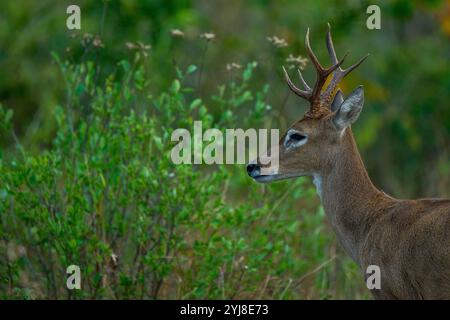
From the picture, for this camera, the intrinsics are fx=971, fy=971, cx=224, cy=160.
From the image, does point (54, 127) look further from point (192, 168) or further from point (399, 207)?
point (399, 207)

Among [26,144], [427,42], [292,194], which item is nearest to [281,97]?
[427,42]

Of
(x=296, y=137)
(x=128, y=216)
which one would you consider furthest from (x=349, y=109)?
(x=128, y=216)

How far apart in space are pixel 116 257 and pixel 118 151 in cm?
87

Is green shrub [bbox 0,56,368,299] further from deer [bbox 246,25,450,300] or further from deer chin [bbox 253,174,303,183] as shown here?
deer [bbox 246,25,450,300]

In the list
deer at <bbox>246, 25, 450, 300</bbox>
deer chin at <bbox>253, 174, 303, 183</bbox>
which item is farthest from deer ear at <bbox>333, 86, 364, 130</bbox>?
deer chin at <bbox>253, 174, 303, 183</bbox>

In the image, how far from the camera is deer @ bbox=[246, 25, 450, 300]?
6.41 m

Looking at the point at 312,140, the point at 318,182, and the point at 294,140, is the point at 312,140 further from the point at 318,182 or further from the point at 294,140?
the point at 318,182

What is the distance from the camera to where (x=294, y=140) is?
738 centimetres

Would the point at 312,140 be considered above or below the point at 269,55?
below

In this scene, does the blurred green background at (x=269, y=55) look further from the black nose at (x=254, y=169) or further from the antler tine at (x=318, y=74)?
the antler tine at (x=318, y=74)

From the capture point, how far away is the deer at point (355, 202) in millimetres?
6410

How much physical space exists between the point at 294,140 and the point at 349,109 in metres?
0.51

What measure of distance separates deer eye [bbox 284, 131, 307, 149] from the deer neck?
0.89 feet

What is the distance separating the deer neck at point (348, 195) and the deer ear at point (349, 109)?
12cm
